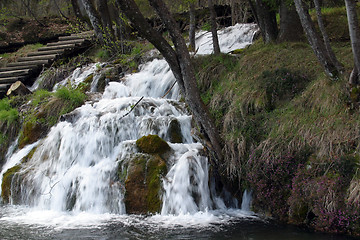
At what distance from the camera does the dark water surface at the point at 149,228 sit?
5160mm

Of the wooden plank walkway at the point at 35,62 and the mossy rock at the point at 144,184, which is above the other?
the wooden plank walkway at the point at 35,62

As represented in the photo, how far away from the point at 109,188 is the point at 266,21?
6.90 meters

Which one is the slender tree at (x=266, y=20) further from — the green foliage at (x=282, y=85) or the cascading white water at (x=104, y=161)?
the cascading white water at (x=104, y=161)

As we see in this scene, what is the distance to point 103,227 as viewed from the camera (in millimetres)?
5664

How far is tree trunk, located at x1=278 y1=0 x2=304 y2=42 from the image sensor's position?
10133 millimetres

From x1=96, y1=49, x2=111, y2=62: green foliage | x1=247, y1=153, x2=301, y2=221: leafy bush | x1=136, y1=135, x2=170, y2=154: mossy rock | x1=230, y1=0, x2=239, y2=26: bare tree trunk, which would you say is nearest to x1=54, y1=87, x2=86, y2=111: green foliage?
x1=136, y1=135, x2=170, y2=154: mossy rock

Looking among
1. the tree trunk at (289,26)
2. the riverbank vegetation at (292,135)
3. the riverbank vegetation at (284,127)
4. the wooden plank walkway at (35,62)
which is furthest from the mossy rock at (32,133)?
the tree trunk at (289,26)

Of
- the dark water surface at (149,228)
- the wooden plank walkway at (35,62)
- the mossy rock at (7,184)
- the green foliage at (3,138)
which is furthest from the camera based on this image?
the wooden plank walkway at (35,62)

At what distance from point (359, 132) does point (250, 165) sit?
1.91 meters

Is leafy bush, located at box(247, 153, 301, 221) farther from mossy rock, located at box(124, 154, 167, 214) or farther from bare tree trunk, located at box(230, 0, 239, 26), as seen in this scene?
bare tree trunk, located at box(230, 0, 239, 26)

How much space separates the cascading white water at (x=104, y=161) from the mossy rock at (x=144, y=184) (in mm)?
152

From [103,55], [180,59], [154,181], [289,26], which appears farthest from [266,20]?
[103,55]

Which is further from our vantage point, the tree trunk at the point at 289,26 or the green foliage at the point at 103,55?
the green foliage at the point at 103,55

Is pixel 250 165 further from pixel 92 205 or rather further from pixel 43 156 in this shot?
pixel 43 156
